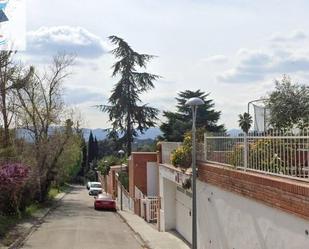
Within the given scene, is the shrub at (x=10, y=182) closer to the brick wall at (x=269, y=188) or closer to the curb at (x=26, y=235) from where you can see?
the curb at (x=26, y=235)

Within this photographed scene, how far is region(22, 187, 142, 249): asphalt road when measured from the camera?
24734 mm

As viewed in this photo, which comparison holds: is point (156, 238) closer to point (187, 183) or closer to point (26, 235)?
point (187, 183)

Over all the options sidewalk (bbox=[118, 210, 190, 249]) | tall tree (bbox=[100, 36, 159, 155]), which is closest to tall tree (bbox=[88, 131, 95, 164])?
tall tree (bbox=[100, 36, 159, 155])

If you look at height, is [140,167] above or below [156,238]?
above

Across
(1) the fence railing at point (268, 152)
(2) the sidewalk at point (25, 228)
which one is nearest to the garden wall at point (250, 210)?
(1) the fence railing at point (268, 152)

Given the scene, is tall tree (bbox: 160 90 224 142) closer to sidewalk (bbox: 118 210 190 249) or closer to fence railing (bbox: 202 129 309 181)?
sidewalk (bbox: 118 210 190 249)

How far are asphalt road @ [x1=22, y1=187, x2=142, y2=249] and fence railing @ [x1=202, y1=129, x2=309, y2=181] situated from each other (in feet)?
33.3

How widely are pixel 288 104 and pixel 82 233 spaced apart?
41.0 ft

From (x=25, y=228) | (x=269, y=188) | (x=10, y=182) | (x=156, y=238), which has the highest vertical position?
(x=269, y=188)

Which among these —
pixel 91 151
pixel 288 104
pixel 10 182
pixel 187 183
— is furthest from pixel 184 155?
pixel 91 151

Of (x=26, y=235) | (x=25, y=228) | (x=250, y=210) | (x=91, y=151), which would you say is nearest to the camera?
(x=250, y=210)

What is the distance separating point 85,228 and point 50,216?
9.16m

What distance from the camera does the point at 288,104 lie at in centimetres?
2450

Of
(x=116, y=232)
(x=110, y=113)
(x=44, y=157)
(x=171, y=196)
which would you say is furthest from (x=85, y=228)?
(x=110, y=113)
